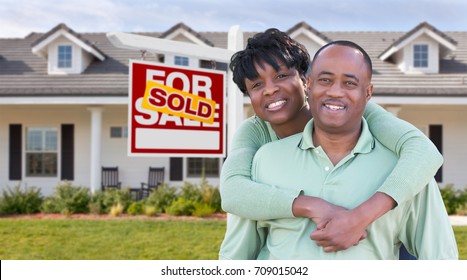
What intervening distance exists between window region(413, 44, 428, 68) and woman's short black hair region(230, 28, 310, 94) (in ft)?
44.1

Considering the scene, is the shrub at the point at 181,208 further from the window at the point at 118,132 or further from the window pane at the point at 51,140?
the window pane at the point at 51,140

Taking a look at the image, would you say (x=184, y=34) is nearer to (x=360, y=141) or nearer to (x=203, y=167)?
(x=203, y=167)

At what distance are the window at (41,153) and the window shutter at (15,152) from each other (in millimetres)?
189

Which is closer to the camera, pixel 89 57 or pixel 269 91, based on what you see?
pixel 269 91

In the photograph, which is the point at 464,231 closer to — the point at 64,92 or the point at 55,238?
the point at 55,238

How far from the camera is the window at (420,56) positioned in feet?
47.2

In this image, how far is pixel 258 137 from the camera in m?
1.87

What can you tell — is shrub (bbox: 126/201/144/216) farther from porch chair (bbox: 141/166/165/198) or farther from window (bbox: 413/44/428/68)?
window (bbox: 413/44/428/68)

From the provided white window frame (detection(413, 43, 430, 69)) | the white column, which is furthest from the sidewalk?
the white column

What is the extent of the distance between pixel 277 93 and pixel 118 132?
1313 centimetres

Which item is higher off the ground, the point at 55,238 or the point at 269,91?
the point at 269,91

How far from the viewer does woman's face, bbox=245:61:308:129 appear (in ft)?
5.71
